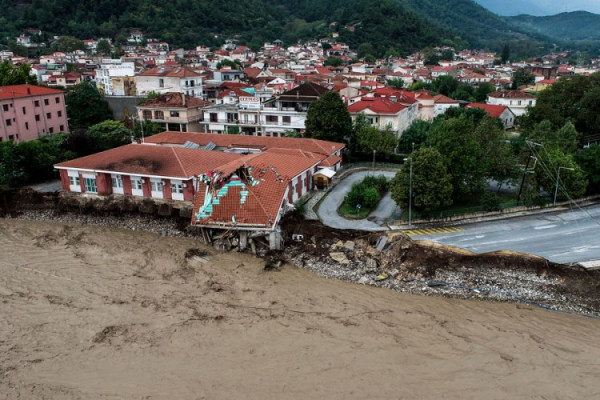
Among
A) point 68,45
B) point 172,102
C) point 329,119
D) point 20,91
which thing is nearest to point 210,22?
point 68,45

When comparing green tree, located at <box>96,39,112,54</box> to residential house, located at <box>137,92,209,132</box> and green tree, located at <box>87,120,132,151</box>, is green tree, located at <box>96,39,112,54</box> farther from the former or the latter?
green tree, located at <box>87,120,132,151</box>

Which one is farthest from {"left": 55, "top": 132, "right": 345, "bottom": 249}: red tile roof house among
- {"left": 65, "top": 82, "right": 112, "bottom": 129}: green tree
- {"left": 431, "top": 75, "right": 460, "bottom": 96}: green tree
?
{"left": 431, "top": 75, "right": 460, "bottom": 96}: green tree

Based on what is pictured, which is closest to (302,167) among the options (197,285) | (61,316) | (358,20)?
(197,285)

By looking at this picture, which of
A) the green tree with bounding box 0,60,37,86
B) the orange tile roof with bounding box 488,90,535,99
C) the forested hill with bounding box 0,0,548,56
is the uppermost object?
the forested hill with bounding box 0,0,548,56

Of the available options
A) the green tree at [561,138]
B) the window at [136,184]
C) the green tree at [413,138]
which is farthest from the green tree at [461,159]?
the window at [136,184]

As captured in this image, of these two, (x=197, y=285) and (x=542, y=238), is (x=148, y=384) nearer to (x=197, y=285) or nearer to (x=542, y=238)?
(x=197, y=285)

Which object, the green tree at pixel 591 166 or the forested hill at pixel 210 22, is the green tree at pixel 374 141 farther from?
the forested hill at pixel 210 22
